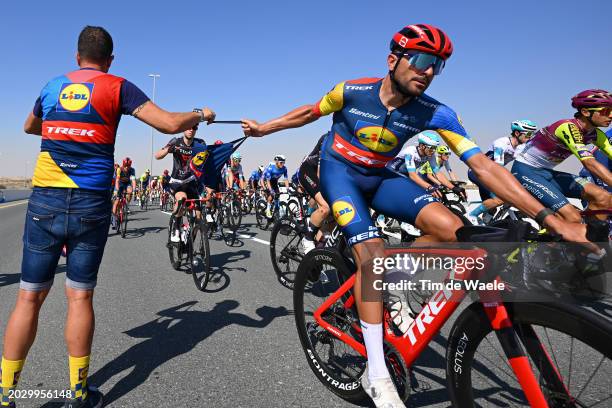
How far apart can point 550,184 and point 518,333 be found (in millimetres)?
3775

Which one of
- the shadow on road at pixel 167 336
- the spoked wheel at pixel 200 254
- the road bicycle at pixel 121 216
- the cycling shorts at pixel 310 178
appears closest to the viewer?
the shadow on road at pixel 167 336

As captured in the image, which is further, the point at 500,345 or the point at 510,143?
the point at 510,143

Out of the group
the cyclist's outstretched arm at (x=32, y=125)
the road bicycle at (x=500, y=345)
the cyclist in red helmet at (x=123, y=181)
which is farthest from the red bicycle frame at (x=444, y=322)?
the cyclist in red helmet at (x=123, y=181)

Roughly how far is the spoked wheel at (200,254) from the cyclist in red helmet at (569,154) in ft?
13.6

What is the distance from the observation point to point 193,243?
601cm

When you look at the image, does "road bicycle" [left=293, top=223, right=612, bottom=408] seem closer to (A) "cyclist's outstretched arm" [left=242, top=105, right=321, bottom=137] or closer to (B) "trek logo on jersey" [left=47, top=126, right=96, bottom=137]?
(A) "cyclist's outstretched arm" [left=242, top=105, right=321, bottom=137]

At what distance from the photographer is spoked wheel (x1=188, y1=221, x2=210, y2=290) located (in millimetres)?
5215

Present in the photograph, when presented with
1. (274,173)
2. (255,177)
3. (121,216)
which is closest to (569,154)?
(274,173)

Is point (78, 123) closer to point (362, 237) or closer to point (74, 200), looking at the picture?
point (74, 200)

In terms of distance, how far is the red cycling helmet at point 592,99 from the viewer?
4.27 meters

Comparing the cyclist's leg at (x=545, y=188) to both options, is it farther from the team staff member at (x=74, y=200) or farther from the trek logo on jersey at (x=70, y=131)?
the trek logo on jersey at (x=70, y=131)

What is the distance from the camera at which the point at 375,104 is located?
2730 mm

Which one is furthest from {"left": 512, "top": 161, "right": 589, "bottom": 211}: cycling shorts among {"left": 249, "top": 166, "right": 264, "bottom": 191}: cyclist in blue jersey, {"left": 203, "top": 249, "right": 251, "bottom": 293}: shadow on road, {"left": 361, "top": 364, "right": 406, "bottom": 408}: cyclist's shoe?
{"left": 249, "top": 166, "right": 264, "bottom": 191}: cyclist in blue jersey

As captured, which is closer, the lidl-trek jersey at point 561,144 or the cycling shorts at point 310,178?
the lidl-trek jersey at point 561,144
